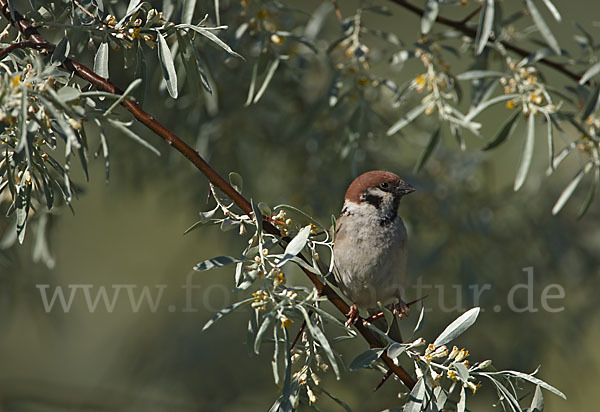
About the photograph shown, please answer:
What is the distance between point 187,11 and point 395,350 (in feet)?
2.96

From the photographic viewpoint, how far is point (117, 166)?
2.90 metres

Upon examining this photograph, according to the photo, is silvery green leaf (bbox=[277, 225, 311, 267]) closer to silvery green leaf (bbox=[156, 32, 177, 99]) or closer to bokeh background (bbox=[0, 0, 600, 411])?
silvery green leaf (bbox=[156, 32, 177, 99])

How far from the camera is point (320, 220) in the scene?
2758 millimetres

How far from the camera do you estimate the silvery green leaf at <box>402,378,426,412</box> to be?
4.46 ft

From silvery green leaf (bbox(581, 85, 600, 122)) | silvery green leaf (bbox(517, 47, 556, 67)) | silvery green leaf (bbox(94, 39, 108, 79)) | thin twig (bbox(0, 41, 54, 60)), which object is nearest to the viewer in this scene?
thin twig (bbox(0, 41, 54, 60))

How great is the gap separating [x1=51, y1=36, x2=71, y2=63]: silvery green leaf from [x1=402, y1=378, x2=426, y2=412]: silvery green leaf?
0.93m

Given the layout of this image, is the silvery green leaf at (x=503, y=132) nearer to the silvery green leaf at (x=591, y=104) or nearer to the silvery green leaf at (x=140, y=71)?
the silvery green leaf at (x=591, y=104)

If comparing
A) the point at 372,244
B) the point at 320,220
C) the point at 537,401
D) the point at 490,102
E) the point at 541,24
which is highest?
the point at 541,24

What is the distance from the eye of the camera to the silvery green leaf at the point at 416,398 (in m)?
1.36

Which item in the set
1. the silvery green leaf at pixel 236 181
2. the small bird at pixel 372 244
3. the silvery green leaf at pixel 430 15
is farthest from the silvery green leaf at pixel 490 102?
the silvery green leaf at pixel 236 181

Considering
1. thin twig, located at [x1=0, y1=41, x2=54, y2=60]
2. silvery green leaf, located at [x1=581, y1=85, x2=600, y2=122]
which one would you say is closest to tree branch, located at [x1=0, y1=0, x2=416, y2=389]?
thin twig, located at [x1=0, y1=41, x2=54, y2=60]

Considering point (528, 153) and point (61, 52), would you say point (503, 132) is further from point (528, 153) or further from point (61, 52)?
point (61, 52)

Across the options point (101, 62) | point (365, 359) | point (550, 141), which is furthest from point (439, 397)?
point (101, 62)

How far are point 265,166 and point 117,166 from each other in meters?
0.63
